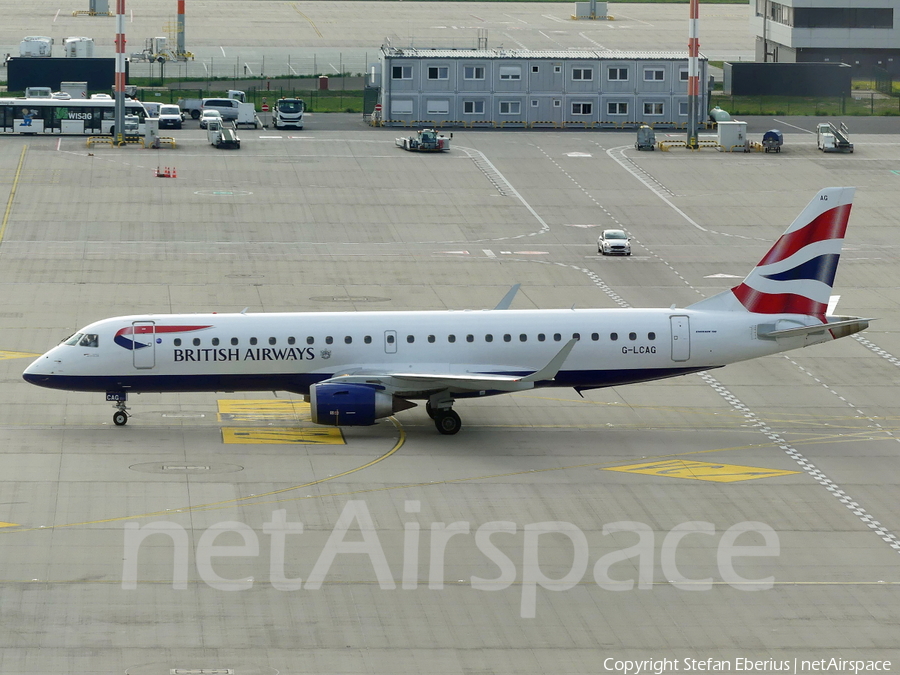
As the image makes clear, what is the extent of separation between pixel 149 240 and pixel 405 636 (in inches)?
2288

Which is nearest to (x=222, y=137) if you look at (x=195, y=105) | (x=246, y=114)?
(x=246, y=114)

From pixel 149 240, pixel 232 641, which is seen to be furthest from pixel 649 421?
pixel 149 240

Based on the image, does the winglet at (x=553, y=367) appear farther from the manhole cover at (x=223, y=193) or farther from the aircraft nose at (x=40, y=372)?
the manhole cover at (x=223, y=193)

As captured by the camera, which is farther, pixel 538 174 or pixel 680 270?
pixel 538 174

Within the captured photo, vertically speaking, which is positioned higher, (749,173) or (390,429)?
(749,173)

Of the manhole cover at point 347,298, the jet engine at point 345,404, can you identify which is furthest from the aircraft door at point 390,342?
the manhole cover at point 347,298

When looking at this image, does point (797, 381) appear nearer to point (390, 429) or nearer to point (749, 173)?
point (390, 429)

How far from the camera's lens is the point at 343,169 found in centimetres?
11256

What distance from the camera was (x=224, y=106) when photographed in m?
136

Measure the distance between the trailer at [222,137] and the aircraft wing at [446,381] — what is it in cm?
6944

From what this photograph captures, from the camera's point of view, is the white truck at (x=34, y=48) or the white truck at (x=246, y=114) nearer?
the white truck at (x=246, y=114)

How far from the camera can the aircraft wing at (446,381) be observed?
5269cm

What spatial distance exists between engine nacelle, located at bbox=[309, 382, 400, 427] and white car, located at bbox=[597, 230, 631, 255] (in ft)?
127

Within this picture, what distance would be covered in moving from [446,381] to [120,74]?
7178 centimetres
